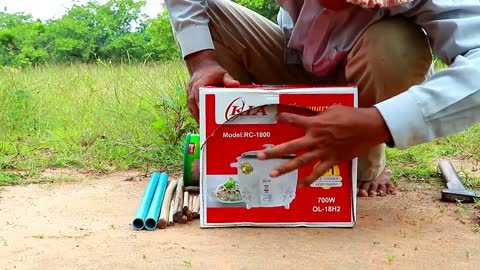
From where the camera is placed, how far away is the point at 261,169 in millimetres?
1727

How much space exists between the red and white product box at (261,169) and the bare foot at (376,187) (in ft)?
1.28

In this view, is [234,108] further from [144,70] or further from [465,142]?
[144,70]

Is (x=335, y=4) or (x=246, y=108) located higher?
(x=335, y=4)

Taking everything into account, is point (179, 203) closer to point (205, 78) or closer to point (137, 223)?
point (137, 223)

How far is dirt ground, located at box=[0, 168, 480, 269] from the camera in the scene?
4.98 feet

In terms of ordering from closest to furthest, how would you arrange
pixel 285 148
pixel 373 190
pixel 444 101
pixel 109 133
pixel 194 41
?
pixel 285 148 → pixel 444 101 → pixel 194 41 → pixel 373 190 → pixel 109 133

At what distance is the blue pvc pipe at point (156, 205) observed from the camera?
179cm

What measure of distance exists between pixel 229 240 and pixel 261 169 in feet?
0.67

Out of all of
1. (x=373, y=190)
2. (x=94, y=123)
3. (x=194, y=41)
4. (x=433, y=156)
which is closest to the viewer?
(x=194, y=41)

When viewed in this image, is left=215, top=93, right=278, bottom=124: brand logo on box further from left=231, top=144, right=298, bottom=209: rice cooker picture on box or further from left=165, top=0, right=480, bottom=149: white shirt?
left=165, top=0, right=480, bottom=149: white shirt

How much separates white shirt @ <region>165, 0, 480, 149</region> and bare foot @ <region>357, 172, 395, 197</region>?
0.42 meters

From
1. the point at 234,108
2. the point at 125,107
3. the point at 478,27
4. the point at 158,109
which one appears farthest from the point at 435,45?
the point at 125,107

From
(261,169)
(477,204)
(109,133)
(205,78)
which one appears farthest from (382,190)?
(109,133)

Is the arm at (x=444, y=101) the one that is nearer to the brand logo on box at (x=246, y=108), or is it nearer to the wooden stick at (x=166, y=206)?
the brand logo on box at (x=246, y=108)
